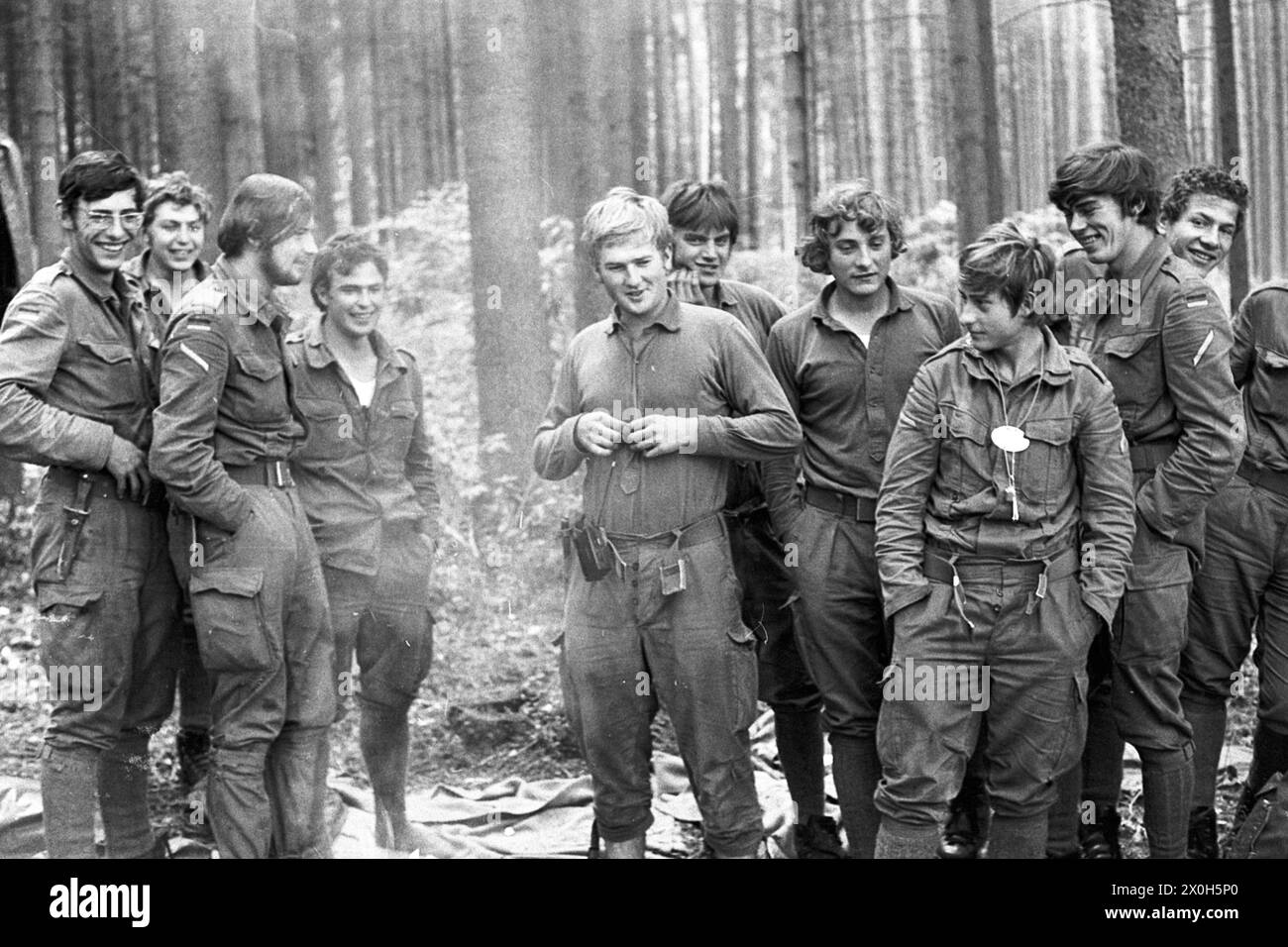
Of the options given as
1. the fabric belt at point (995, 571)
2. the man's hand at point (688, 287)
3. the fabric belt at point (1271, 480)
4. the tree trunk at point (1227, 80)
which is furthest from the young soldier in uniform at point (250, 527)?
the tree trunk at point (1227, 80)

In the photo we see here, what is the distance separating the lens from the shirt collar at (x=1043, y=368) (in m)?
4.07

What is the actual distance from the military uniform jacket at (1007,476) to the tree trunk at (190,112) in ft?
15.5

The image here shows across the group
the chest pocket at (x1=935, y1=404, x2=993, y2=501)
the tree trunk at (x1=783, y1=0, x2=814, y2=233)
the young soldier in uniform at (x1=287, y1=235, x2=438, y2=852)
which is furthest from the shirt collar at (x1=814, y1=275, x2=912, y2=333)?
the tree trunk at (x1=783, y1=0, x2=814, y2=233)

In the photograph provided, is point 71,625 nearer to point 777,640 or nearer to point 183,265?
point 183,265

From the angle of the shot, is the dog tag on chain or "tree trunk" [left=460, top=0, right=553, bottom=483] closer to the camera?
the dog tag on chain

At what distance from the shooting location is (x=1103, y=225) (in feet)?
14.6

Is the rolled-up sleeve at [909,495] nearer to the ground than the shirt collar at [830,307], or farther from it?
nearer to the ground

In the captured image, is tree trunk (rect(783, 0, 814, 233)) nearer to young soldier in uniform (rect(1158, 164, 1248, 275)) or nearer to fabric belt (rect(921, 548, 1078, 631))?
young soldier in uniform (rect(1158, 164, 1248, 275))

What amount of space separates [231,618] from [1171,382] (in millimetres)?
2910

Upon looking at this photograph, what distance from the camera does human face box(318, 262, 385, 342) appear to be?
4.59 meters

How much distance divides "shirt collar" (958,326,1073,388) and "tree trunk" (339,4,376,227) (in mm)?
9862

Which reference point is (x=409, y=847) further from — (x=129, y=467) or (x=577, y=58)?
(x=577, y=58)

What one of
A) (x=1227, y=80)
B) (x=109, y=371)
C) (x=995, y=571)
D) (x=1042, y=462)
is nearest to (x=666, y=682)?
(x=995, y=571)

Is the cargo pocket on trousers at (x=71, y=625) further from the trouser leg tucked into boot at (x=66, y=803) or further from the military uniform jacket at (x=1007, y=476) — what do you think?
the military uniform jacket at (x=1007, y=476)
